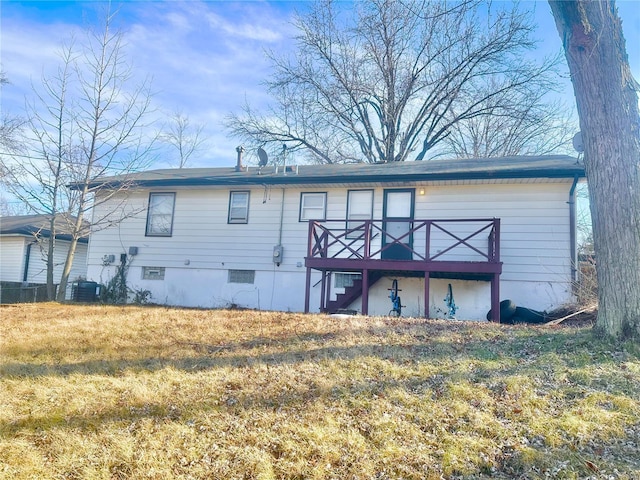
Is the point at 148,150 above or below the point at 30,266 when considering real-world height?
above

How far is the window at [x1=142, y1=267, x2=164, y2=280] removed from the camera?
12.5 meters

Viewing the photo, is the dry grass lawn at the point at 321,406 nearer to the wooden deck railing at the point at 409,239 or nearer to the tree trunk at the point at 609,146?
the tree trunk at the point at 609,146

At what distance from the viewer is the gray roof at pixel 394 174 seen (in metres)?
9.59

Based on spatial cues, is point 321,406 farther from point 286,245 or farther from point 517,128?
point 517,128

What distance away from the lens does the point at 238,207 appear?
12.2m

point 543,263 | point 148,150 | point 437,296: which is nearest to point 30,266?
point 148,150

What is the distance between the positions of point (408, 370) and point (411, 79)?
17924 mm

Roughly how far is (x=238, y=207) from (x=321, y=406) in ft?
29.2

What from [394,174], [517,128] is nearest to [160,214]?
[394,174]

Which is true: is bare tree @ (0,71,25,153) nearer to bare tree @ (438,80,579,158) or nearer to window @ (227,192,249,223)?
window @ (227,192,249,223)

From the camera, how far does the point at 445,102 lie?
20156mm

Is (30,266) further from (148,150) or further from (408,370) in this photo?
(408,370)

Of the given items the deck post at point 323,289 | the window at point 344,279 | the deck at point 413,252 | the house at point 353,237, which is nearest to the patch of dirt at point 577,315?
the house at point 353,237

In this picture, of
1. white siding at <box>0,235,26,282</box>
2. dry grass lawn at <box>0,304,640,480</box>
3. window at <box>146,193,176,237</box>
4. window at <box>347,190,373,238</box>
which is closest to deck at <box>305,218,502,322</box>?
window at <box>347,190,373,238</box>
